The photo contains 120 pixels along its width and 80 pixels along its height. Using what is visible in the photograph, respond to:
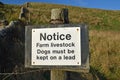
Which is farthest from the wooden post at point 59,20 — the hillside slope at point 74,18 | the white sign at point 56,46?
the hillside slope at point 74,18

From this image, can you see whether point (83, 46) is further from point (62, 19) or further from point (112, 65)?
point (112, 65)

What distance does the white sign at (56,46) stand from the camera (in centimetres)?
389

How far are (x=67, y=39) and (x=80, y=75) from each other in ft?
21.1

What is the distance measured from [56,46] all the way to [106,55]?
8890 millimetres

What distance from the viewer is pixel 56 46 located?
12.9 feet

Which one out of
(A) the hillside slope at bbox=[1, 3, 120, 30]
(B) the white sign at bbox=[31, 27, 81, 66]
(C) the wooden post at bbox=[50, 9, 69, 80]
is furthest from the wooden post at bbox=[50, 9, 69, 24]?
(A) the hillside slope at bbox=[1, 3, 120, 30]

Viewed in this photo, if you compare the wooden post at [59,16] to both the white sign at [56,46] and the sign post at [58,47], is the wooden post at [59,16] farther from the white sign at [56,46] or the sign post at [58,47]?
the white sign at [56,46]

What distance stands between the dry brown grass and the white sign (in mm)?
7464

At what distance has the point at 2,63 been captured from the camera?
773 cm

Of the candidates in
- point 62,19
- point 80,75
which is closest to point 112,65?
point 80,75

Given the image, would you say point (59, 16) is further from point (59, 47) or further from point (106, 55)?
point (106, 55)

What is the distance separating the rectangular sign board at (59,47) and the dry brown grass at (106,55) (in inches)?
294

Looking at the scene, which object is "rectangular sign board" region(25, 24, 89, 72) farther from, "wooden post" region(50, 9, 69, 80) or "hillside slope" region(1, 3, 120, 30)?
"hillside slope" region(1, 3, 120, 30)

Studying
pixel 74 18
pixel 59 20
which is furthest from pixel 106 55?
pixel 74 18
